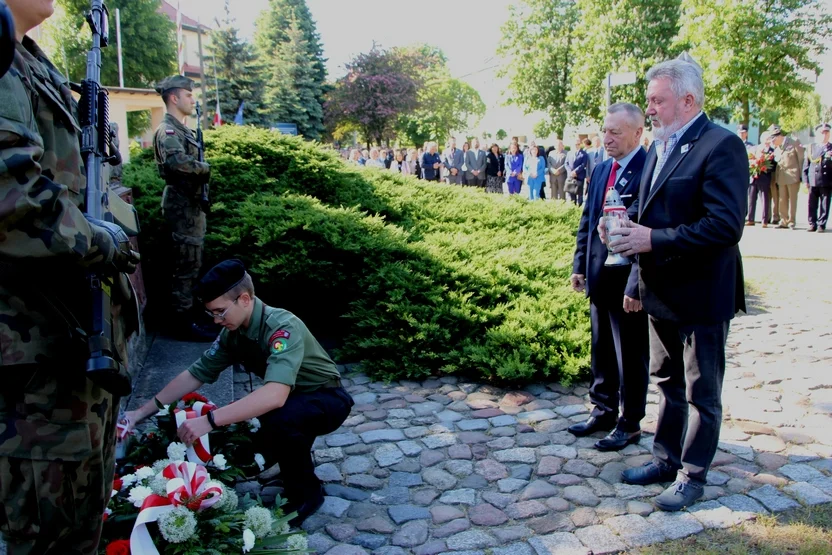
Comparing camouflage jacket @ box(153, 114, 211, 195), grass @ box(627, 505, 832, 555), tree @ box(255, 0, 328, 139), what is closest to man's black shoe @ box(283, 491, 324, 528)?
grass @ box(627, 505, 832, 555)

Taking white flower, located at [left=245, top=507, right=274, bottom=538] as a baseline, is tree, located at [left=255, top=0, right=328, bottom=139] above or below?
above

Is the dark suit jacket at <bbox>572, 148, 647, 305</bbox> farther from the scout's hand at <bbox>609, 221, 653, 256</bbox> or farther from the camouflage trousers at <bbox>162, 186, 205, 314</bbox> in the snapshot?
→ the camouflage trousers at <bbox>162, 186, 205, 314</bbox>

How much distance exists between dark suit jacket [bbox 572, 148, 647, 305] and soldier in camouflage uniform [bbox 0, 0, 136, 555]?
2.86 m

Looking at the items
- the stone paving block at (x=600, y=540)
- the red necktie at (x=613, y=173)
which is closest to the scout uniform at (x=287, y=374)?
the stone paving block at (x=600, y=540)

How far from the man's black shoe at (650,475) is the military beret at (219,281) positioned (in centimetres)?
234

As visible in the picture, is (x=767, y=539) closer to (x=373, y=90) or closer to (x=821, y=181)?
(x=821, y=181)

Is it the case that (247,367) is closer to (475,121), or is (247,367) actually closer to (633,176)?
(633,176)

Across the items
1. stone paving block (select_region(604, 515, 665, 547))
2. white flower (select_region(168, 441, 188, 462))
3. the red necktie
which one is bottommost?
stone paving block (select_region(604, 515, 665, 547))

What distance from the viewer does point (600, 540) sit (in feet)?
10.7

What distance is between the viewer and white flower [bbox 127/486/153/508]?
9.12 ft

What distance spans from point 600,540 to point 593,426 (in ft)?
4.25

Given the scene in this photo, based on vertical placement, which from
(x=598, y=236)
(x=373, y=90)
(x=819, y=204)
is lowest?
(x=598, y=236)

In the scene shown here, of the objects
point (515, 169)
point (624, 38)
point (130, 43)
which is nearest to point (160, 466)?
point (515, 169)

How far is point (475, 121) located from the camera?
72625mm
